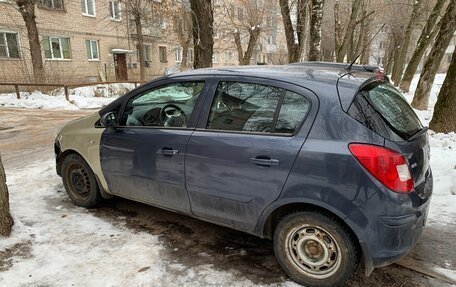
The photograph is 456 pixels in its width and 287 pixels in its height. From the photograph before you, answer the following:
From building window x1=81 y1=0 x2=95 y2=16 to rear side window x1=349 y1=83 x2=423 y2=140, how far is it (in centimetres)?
2589

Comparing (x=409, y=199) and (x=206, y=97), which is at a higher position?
(x=206, y=97)

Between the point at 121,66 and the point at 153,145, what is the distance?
2739cm

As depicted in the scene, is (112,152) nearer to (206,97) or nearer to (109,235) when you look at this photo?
(109,235)

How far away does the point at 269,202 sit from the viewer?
2.79m

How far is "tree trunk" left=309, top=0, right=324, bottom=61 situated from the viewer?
10.1 metres

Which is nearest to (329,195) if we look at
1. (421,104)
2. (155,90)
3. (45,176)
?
(155,90)

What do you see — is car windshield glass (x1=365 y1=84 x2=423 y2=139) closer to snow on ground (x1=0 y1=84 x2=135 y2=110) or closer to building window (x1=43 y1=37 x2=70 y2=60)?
snow on ground (x1=0 y1=84 x2=135 y2=110)

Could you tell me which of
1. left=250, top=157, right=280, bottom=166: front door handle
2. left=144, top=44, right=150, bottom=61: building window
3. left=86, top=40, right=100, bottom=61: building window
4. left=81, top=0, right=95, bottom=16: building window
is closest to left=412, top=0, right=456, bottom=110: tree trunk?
left=250, top=157, right=280, bottom=166: front door handle

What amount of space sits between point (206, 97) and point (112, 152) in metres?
1.29

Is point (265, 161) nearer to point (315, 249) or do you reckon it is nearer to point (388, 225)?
point (315, 249)

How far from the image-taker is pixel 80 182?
4.24m

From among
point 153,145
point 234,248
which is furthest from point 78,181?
point 234,248

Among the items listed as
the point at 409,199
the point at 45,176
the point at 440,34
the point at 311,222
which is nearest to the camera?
the point at 409,199

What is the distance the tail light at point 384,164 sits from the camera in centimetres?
240
